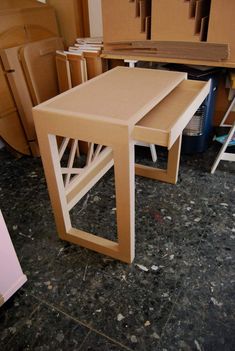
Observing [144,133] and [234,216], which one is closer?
[144,133]

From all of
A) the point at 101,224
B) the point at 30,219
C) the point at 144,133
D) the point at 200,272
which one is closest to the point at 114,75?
the point at 144,133

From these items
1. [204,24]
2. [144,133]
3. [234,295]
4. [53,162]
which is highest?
[204,24]

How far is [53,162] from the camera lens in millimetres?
1182

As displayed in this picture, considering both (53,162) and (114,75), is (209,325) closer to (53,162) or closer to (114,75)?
(53,162)

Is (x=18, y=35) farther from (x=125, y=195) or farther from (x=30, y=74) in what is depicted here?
(x=125, y=195)

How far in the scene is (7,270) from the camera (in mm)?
1121

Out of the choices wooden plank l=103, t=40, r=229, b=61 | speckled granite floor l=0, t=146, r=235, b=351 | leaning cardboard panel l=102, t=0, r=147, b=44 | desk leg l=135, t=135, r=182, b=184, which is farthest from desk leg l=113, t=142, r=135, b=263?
leaning cardboard panel l=102, t=0, r=147, b=44

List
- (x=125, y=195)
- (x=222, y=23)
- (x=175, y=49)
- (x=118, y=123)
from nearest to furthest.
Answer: (x=118, y=123)
(x=125, y=195)
(x=222, y=23)
(x=175, y=49)

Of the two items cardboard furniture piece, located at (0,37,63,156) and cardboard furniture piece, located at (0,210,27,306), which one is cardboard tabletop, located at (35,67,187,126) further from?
cardboard furniture piece, located at (0,37,63,156)

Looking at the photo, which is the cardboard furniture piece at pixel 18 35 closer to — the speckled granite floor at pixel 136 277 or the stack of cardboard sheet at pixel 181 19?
the speckled granite floor at pixel 136 277

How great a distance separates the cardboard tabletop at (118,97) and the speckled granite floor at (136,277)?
0.68m

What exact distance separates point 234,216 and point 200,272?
442mm

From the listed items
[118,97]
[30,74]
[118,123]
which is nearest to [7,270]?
[118,123]

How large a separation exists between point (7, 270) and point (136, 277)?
53cm
